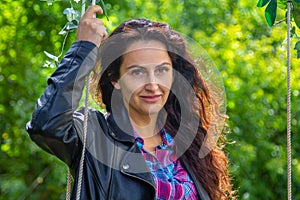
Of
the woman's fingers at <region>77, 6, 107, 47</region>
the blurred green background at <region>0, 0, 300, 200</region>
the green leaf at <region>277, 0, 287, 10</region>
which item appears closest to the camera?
the woman's fingers at <region>77, 6, 107, 47</region>

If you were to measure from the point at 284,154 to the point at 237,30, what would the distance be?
2.79 ft

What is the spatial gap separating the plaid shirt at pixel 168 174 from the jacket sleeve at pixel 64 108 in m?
0.23

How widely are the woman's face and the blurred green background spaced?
102 inches

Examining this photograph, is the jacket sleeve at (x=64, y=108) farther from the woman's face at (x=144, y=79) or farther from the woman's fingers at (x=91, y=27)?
the woman's face at (x=144, y=79)

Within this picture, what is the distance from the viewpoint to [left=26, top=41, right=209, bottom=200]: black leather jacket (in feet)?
6.06

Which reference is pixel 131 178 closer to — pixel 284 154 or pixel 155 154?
pixel 155 154

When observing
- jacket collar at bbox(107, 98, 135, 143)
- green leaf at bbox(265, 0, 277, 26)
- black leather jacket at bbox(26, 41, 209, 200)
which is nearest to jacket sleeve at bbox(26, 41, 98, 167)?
black leather jacket at bbox(26, 41, 209, 200)

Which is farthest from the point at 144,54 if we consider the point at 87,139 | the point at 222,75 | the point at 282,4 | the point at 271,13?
the point at 222,75

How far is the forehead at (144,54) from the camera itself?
2.09m

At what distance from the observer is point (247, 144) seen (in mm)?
4895

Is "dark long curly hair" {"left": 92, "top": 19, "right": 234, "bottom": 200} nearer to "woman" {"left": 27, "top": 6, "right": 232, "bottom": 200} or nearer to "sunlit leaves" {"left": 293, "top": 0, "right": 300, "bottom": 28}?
"woman" {"left": 27, "top": 6, "right": 232, "bottom": 200}

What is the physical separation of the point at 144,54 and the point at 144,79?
8 cm

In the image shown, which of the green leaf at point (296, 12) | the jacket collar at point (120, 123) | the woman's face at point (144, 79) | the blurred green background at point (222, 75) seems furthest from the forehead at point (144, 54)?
the blurred green background at point (222, 75)

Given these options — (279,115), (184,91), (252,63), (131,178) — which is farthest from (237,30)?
(131,178)
